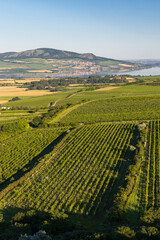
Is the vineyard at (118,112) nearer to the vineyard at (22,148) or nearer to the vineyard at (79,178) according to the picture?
the vineyard at (22,148)

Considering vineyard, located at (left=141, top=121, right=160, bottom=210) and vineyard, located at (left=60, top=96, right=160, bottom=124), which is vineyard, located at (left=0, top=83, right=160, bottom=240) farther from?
vineyard, located at (left=60, top=96, right=160, bottom=124)

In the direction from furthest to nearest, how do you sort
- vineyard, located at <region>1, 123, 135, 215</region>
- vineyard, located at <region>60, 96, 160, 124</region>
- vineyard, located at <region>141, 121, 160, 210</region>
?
vineyard, located at <region>60, 96, 160, 124</region>, vineyard, located at <region>1, 123, 135, 215</region>, vineyard, located at <region>141, 121, 160, 210</region>

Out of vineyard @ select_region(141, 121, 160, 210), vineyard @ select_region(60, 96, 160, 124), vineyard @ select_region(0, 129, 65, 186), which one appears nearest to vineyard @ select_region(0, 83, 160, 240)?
vineyard @ select_region(141, 121, 160, 210)

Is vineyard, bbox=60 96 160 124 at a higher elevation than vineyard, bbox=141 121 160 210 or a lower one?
higher

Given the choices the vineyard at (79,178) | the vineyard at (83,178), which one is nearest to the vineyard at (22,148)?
the vineyard at (83,178)

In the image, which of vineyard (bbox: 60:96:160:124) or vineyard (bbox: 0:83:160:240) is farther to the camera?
vineyard (bbox: 60:96:160:124)

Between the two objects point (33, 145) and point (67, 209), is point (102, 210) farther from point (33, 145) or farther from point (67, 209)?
point (33, 145)
